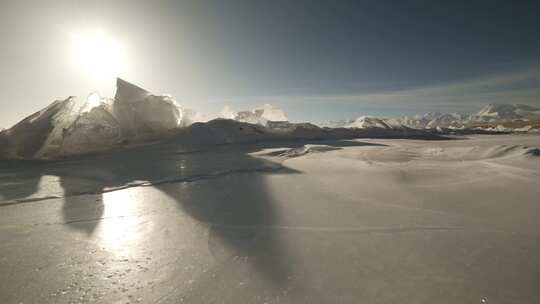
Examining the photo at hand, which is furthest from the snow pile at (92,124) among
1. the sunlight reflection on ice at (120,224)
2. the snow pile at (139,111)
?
the sunlight reflection on ice at (120,224)

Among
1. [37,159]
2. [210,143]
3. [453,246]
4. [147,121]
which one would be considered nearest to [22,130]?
[37,159]

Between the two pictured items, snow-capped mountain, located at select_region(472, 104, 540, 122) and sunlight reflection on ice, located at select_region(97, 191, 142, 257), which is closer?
sunlight reflection on ice, located at select_region(97, 191, 142, 257)

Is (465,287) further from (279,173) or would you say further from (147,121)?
(147,121)

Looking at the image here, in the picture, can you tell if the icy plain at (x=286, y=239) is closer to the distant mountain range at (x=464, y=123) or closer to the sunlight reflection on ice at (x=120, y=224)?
the sunlight reflection on ice at (x=120, y=224)

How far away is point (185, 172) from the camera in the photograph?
13.7 feet

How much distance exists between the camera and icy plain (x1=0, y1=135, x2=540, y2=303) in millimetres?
1219

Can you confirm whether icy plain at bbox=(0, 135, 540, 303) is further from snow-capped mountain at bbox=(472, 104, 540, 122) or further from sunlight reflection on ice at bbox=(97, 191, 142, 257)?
snow-capped mountain at bbox=(472, 104, 540, 122)

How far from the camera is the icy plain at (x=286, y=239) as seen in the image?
1.22 m

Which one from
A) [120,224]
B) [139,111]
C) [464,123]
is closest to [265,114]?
[139,111]

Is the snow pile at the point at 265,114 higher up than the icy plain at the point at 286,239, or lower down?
higher up

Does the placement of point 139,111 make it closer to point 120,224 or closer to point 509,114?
point 120,224

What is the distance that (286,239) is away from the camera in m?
1.74

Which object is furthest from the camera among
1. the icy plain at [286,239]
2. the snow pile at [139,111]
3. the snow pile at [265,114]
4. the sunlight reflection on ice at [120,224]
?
the snow pile at [265,114]

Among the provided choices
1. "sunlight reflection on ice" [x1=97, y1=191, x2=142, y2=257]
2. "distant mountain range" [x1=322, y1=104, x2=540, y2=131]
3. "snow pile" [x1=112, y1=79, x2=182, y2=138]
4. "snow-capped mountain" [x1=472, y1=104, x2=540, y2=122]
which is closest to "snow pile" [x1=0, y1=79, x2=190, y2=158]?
"snow pile" [x1=112, y1=79, x2=182, y2=138]
